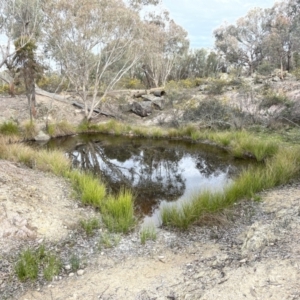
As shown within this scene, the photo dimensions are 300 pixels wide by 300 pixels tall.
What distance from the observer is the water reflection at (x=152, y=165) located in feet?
22.8

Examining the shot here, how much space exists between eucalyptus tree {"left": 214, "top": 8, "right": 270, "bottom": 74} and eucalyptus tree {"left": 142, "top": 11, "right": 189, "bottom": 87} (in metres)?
5.33

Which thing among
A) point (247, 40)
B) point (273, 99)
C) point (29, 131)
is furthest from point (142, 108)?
point (247, 40)

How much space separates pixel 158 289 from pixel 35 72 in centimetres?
1206

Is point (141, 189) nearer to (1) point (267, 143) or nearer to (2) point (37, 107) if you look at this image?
(1) point (267, 143)

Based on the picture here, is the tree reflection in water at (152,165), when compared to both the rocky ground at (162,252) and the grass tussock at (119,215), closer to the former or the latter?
the grass tussock at (119,215)

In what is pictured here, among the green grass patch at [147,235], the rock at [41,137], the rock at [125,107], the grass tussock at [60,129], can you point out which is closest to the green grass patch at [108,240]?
the green grass patch at [147,235]

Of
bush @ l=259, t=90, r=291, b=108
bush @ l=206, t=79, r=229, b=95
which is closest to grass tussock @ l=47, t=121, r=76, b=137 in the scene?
bush @ l=206, t=79, r=229, b=95

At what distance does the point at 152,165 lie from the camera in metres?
9.42

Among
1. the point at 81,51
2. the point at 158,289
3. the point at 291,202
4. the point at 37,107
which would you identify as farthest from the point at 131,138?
the point at 158,289

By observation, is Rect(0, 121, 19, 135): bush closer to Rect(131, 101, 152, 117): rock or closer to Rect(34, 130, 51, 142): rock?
Rect(34, 130, 51, 142): rock

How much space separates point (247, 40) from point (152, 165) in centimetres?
2335

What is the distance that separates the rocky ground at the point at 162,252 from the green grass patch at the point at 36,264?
89mm

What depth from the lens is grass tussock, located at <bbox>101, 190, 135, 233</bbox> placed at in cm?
457

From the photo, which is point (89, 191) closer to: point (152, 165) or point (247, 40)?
point (152, 165)
